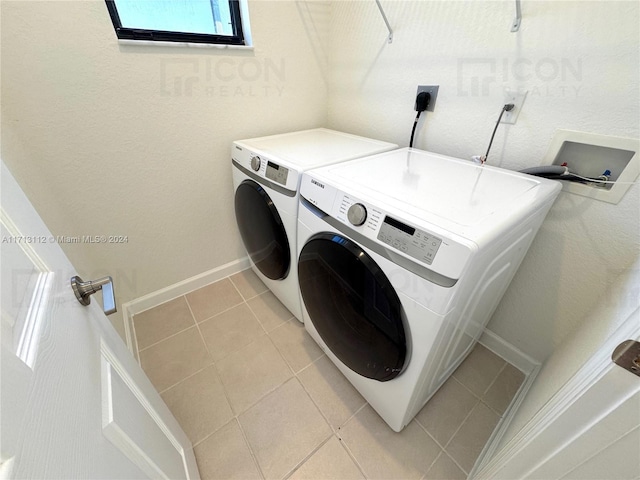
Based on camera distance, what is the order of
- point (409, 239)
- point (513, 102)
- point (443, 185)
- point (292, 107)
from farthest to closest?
point (292, 107)
point (513, 102)
point (443, 185)
point (409, 239)

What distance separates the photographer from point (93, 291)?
1.69 ft

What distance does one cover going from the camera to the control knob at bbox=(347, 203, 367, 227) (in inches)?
28.6

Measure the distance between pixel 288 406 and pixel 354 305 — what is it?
631 millimetres

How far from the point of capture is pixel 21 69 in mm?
895

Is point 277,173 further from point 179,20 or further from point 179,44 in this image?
point 179,20

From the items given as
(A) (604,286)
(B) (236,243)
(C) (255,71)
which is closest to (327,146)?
(C) (255,71)

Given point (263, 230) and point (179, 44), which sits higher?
point (179, 44)

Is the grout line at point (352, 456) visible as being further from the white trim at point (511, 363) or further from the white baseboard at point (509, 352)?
the white baseboard at point (509, 352)

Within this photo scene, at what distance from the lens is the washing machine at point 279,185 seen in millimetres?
1058

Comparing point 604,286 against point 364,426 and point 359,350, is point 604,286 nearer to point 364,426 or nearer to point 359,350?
point 359,350

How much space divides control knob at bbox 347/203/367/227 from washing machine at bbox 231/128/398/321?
0.31 meters

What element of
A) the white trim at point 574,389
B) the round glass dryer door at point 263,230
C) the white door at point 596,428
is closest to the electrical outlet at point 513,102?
the white door at point 596,428

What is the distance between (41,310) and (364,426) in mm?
1130

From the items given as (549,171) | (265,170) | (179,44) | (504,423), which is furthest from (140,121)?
(504,423)
